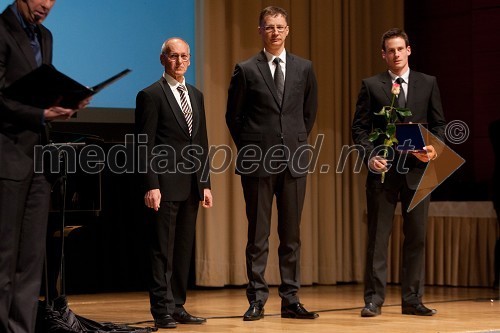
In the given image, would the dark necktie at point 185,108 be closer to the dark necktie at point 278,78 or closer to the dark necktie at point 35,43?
the dark necktie at point 278,78

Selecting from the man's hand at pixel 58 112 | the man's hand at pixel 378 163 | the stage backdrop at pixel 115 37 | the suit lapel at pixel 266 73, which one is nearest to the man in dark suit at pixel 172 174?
the suit lapel at pixel 266 73

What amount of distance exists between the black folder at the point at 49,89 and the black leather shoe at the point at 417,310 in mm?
2556

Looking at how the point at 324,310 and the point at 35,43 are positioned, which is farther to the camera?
the point at 324,310

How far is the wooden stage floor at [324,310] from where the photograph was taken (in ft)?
14.7

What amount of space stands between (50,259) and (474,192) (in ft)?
11.2

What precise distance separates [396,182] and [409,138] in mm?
266

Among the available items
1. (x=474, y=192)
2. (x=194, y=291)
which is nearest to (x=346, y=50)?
(x=474, y=192)

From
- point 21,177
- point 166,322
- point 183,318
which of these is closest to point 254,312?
point 183,318

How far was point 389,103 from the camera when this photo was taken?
493 centimetres

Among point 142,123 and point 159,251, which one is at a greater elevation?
point 142,123

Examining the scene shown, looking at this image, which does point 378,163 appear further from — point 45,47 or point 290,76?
point 45,47

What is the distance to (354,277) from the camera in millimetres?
7785

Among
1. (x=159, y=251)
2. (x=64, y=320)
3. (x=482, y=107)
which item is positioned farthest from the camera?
(x=482, y=107)

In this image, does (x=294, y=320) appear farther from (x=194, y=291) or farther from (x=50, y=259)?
(x=194, y=291)
